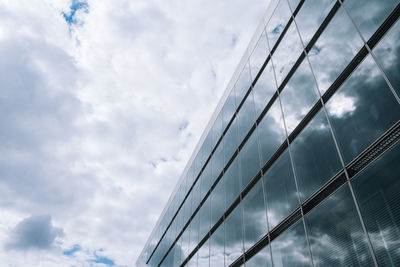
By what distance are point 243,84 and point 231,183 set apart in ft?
20.2

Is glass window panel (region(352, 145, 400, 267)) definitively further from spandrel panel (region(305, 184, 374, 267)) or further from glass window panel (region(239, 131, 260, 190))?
glass window panel (region(239, 131, 260, 190))

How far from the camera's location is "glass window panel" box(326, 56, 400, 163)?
6.89 m

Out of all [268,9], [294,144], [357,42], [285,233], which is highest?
[268,9]

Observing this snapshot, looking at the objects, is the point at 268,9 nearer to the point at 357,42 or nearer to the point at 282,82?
the point at 282,82

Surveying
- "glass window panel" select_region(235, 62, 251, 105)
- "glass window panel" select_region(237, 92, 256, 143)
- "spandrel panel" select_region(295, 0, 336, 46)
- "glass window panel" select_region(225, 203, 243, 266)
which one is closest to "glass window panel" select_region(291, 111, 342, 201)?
"spandrel panel" select_region(295, 0, 336, 46)

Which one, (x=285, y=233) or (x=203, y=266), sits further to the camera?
(x=203, y=266)

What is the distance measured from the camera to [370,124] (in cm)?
721

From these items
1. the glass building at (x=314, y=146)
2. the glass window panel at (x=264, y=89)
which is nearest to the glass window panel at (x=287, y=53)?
the glass building at (x=314, y=146)

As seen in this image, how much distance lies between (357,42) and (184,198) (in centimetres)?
2084

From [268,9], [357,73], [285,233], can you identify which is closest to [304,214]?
[285,233]

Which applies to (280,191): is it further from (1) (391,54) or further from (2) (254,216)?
(1) (391,54)

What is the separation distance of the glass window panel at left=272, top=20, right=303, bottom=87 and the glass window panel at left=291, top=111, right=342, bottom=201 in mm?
3463

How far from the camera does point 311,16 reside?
11.3 m

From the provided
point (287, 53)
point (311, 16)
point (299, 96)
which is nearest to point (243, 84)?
point (287, 53)
